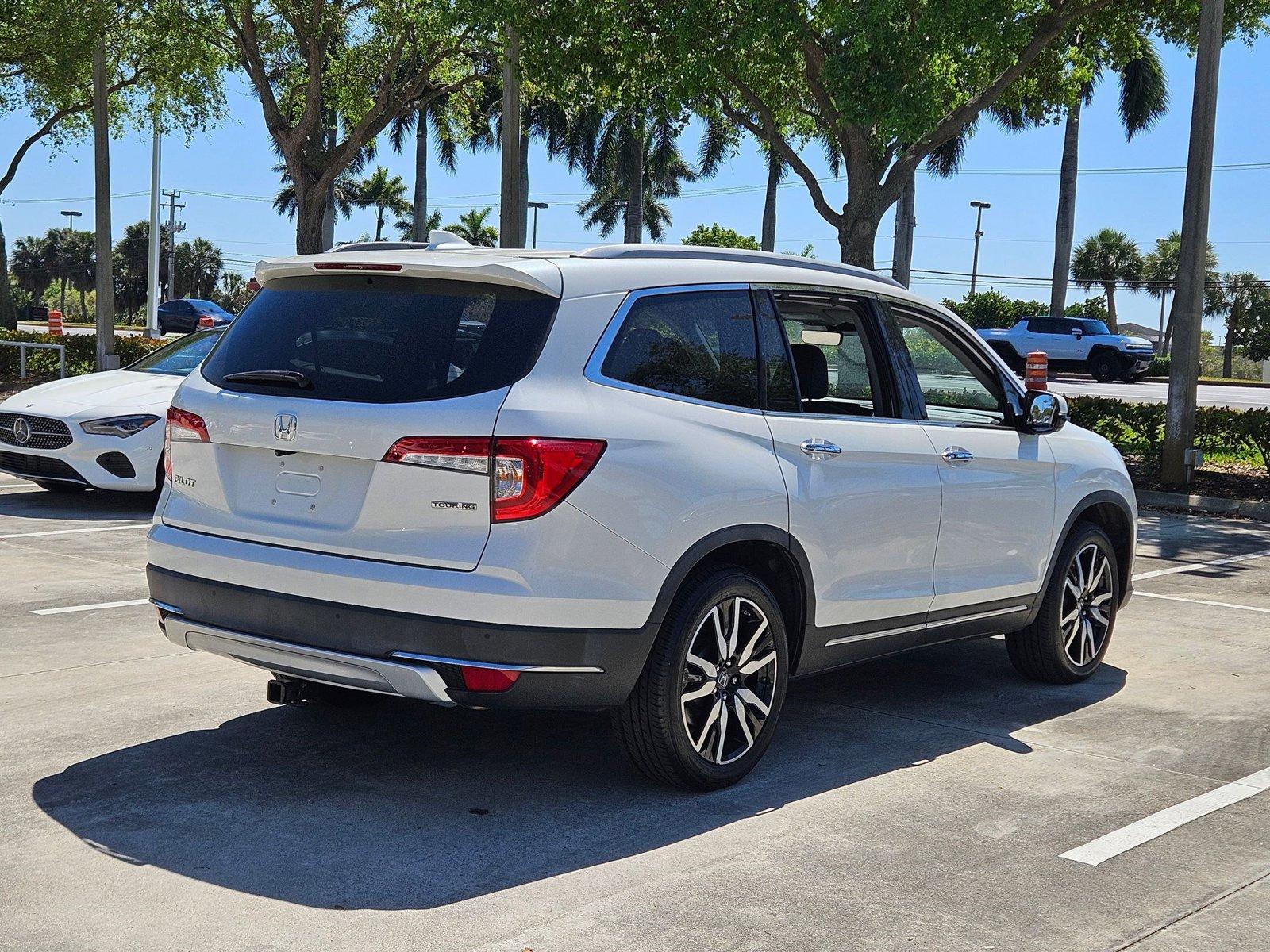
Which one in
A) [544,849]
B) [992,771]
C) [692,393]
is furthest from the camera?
[992,771]

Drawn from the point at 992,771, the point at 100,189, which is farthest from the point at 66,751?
the point at 100,189

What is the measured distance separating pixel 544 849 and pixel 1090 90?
45611mm

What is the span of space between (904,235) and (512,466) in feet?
142

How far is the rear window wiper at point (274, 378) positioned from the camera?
478 cm

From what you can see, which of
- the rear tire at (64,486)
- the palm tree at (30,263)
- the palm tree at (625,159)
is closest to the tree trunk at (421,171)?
the palm tree at (625,159)

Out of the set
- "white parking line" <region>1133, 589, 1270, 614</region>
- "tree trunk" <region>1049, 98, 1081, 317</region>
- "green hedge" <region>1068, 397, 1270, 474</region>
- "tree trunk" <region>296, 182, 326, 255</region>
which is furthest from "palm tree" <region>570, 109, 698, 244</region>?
"white parking line" <region>1133, 589, 1270, 614</region>

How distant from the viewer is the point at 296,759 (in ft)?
17.3

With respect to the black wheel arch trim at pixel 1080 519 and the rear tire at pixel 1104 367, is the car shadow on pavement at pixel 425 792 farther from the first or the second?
the rear tire at pixel 1104 367

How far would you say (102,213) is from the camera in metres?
23.9

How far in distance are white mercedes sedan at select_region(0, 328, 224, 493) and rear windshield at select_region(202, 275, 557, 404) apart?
6.64m

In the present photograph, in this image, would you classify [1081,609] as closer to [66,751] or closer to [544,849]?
[544,849]

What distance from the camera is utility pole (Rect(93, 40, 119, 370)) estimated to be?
75.4 ft

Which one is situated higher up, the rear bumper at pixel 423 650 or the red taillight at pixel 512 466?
the red taillight at pixel 512 466

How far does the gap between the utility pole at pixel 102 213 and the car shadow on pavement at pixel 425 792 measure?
59.1 ft
